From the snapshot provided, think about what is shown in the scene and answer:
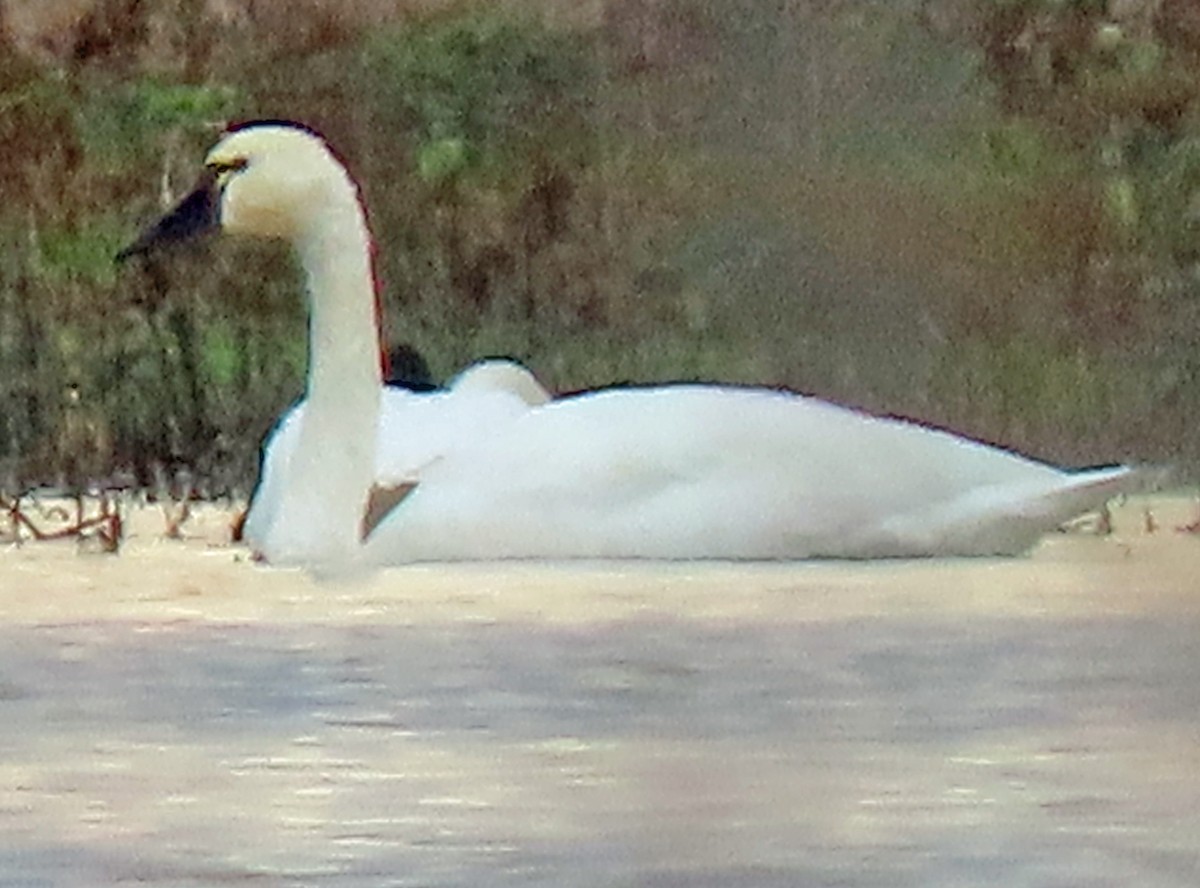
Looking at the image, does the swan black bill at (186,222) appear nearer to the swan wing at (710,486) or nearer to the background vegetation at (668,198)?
the background vegetation at (668,198)

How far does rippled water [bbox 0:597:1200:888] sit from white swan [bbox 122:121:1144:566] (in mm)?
67

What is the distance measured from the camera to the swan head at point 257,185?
1.47 meters

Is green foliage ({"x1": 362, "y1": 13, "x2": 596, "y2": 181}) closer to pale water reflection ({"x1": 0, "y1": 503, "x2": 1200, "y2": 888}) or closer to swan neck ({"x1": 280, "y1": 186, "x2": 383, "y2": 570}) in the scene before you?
swan neck ({"x1": 280, "y1": 186, "x2": 383, "y2": 570})

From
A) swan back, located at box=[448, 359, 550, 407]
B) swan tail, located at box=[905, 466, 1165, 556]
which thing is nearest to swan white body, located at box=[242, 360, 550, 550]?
swan back, located at box=[448, 359, 550, 407]

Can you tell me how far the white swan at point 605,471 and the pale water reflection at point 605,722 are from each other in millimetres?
21

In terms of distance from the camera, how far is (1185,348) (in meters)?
1.47

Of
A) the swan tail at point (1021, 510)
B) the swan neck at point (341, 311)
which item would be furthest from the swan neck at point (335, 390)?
the swan tail at point (1021, 510)

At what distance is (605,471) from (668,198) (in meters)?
0.15

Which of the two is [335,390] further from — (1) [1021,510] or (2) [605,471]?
(1) [1021,510]

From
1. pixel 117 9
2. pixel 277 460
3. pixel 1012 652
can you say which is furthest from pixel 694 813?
pixel 117 9

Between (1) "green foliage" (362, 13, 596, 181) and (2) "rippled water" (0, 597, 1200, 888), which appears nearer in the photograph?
(2) "rippled water" (0, 597, 1200, 888)

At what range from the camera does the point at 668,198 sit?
148 centimetres

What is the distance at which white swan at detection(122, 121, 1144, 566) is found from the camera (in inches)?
57.2

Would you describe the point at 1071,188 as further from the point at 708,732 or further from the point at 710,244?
the point at 708,732
